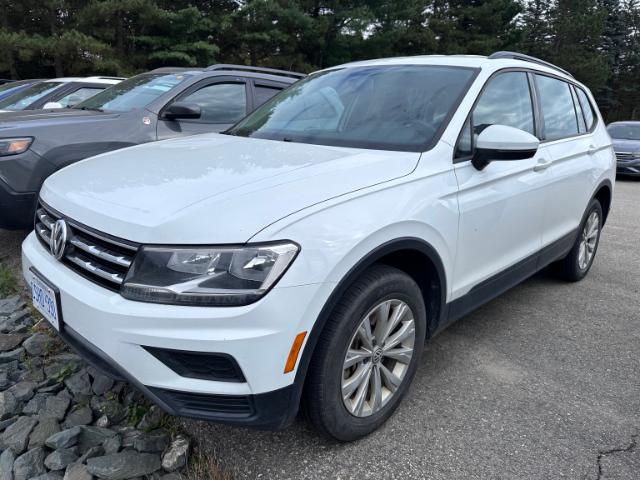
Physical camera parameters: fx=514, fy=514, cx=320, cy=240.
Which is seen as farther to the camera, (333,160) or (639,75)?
(639,75)

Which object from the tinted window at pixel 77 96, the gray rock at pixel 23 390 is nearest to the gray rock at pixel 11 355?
the gray rock at pixel 23 390

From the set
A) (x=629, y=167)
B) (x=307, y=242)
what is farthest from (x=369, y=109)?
(x=629, y=167)

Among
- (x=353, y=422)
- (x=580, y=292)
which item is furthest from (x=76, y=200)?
(x=580, y=292)

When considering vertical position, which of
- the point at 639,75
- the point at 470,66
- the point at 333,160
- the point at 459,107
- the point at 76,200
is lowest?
the point at 639,75

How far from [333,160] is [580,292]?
2.89 m

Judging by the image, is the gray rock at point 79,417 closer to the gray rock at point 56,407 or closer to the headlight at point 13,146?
the gray rock at point 56,407

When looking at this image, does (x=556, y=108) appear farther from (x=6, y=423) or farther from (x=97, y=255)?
(x=6, y=423)

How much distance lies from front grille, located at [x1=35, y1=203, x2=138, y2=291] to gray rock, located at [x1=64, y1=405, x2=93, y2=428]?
77 centimetres

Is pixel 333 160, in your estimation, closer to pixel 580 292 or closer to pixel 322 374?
pixel 322 374

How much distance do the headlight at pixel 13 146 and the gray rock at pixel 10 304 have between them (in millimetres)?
1068

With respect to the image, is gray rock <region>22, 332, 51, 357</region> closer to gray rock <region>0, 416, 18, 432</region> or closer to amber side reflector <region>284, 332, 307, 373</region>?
gray rock <region>0, 416, 18, 432</region>

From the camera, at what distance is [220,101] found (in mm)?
5195

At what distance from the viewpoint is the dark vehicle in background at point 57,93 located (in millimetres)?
7051

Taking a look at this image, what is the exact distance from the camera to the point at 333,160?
89.3 inches
